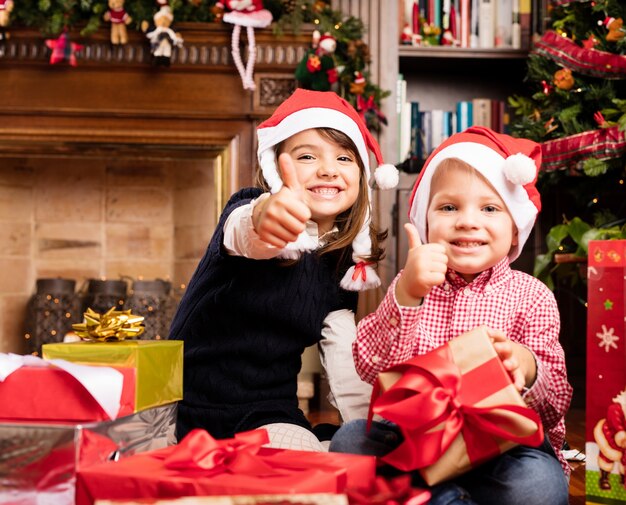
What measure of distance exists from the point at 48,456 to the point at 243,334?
0.47 m

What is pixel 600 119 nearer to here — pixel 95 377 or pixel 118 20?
pixel 118 20

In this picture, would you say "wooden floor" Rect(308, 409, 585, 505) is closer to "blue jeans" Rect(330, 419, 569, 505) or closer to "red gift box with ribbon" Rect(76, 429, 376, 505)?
"blue jeans" Rect(330, 419, 569, 505)

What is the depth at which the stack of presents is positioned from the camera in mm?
821

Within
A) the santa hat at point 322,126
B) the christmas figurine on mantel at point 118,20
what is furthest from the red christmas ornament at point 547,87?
the christmas figurine on mantel at point 118,20

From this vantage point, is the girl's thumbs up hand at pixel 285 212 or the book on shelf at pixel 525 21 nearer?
the girl's thumbs up hand at pixel 285 212

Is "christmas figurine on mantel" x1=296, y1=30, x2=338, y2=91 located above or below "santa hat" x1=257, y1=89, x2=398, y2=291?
above

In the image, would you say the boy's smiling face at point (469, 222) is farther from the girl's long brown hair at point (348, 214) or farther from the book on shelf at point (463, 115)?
the book on shelf at point (463, 115)

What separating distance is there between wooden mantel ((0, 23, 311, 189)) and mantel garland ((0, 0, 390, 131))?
0.04 m

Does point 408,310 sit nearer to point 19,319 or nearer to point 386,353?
point 386,353

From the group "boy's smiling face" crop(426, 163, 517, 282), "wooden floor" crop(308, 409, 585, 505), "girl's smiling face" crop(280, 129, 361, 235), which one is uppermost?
"girl's smiling face" crop(280, 129, 361, 235)

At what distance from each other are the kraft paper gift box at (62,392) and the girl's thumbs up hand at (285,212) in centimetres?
26

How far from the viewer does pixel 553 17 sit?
7.64 feet

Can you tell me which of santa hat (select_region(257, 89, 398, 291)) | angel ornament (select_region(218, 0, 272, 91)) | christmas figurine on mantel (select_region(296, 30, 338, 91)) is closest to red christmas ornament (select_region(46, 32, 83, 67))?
angel ornament (select_region(218, 0, 272, 91))

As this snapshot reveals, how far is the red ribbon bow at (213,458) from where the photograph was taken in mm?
810
